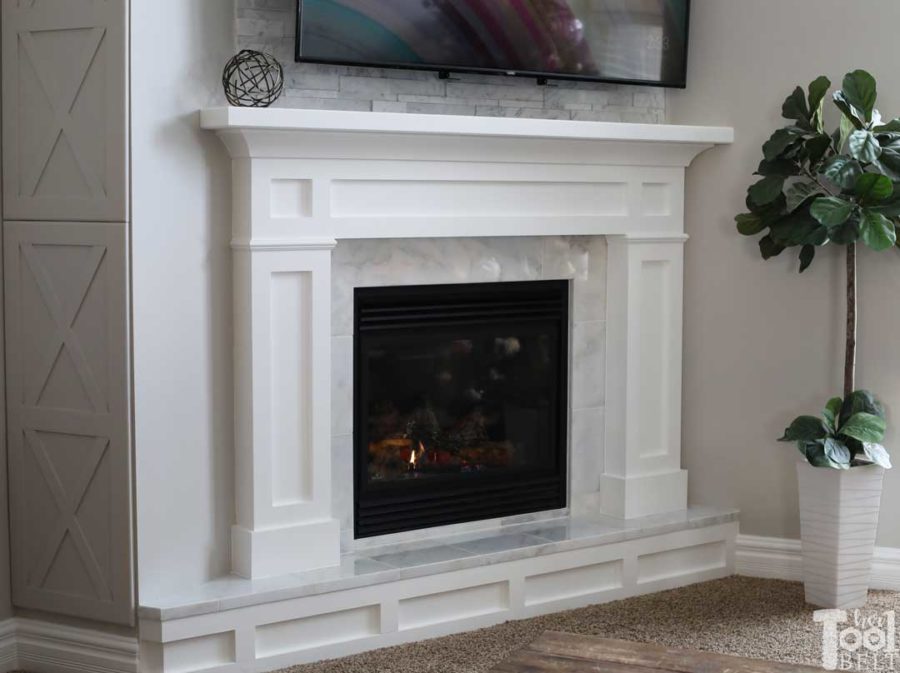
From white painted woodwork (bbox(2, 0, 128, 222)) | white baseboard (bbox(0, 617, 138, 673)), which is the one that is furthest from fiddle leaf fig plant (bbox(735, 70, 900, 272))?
white baseboard (bbox(0, 617, 138, 673))

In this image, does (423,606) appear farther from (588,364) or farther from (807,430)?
(807,430)

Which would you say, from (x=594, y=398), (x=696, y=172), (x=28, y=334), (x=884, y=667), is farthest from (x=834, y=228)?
(x=28, y=334)

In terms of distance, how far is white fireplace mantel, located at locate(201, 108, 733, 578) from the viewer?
3.24 meters

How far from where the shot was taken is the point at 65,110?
3104 mm

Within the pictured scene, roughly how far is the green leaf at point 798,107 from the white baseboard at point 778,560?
55.8 inches

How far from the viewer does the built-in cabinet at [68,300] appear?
3.06 metres

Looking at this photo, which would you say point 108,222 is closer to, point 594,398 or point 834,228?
point 594,398

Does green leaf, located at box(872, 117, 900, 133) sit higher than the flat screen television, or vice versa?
the flat screen television

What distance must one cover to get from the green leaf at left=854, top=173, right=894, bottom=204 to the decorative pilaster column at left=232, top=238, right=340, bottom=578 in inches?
61.2

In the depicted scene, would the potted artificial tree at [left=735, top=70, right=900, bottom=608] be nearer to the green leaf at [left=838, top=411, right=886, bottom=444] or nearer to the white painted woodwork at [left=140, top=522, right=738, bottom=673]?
the green leaf at [left=838, top=411, right=886, bottom=444]

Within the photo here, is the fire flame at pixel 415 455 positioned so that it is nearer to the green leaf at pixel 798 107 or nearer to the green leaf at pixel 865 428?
the green leaf at pixel 865 428

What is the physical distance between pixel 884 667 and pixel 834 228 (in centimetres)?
128

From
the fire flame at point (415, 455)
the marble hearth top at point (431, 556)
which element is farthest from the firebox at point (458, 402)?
the marble hearth top at point (431, 556)

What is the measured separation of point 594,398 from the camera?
4.09m
